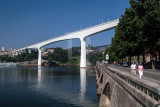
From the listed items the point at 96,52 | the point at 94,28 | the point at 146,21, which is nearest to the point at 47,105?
the point at 146,21

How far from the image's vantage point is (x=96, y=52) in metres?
178

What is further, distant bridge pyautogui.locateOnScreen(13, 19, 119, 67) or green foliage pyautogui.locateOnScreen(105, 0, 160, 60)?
distant bridge pyautogui.locateOnScreen(13, 19, 119, 67)

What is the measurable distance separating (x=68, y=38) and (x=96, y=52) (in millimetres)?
66872

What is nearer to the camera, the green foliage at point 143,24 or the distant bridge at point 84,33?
the green foliage at point 143,24

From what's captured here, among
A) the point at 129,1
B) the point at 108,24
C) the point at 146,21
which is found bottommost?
the point at 146,21

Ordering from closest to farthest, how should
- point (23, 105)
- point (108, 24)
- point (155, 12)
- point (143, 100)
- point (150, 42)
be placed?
point (143, 100)
point (23, 105)
point (155, 12)
point (150, 42)
point (108, 24)

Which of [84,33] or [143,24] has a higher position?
[84,33]

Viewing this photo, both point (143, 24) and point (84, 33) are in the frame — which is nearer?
point (143, 24)

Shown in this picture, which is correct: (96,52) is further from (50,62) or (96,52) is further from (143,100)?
(143,100)

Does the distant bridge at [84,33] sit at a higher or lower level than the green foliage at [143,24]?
higher

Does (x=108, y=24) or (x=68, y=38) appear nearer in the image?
(x=108, y=24)

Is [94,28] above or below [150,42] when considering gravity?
above

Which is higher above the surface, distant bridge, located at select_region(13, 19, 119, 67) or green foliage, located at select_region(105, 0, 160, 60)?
distant bridge, located at select_region(13, 19, 119, 67)

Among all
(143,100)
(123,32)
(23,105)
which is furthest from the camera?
(123,32)
